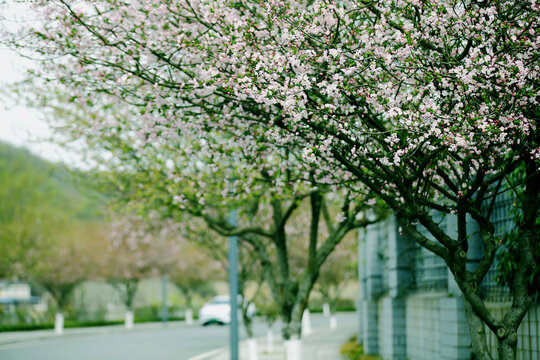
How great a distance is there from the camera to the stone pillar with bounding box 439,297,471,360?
11.0m

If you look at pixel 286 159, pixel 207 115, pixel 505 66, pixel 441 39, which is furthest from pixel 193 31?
pixel 505 66

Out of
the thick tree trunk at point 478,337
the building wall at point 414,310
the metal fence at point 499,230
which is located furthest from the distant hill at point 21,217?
the thick tree trunk at point 478,337

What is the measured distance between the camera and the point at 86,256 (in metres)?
46.4

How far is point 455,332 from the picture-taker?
11094 millimetres

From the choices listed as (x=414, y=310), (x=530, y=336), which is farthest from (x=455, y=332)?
(x=414, y=310)

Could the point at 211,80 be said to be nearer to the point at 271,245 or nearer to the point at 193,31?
the point at 193,31

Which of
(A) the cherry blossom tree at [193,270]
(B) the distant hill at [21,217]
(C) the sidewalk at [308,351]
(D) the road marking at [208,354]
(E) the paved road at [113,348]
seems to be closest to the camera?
(C) the sidewalk at [308,351]

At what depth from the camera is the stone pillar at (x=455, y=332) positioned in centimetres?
1102

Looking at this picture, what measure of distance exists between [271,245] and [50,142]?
439 inches

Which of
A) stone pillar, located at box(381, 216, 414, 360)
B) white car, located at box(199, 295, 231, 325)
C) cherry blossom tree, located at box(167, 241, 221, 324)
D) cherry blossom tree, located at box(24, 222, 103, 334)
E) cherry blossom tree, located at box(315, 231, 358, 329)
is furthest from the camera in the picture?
cherry blossom tree, located at box(167, 241, 221, 324)

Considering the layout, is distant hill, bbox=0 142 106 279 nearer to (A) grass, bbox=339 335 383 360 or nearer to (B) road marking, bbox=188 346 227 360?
(B) road marking, bbox=188 346 227 360

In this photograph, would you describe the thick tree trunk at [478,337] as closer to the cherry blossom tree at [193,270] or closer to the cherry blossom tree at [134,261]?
the cherry blossom tree at [134,261]

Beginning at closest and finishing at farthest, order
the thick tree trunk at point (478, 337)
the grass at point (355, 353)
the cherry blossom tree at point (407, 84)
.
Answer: the cherry blossom tree at point (407, 84) < the thick tree trunk at point (478, 337) < the grass at point (355, 353)

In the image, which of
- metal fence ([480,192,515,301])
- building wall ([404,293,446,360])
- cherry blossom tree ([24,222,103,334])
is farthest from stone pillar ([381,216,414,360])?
cherry blossom tree ([24,222,103,334])
